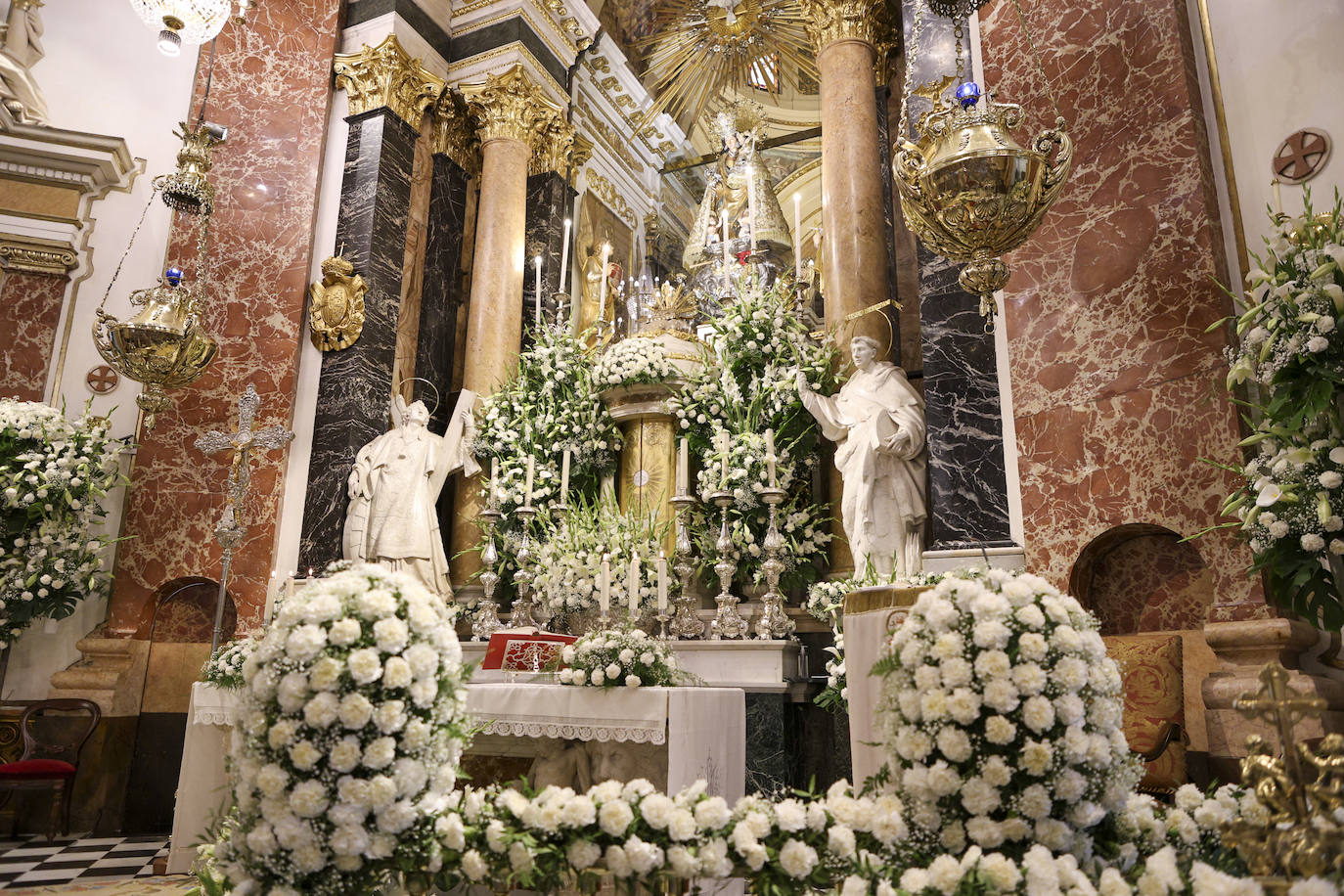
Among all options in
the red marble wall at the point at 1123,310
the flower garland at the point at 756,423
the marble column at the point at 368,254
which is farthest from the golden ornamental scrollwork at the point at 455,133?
the red marble wall at the point at 1123,310

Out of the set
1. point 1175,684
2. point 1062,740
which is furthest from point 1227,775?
point 1062,740

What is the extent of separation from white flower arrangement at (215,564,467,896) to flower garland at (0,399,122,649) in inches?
220

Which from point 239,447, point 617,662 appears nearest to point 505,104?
point 239,447

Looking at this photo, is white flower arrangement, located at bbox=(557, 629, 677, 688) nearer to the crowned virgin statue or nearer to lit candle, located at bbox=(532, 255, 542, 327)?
lit candle, located at bbox=(532, 255, 542, 327)

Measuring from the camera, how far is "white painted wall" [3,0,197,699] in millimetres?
8223

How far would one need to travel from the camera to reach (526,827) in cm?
262

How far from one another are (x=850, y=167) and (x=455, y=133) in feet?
14.9

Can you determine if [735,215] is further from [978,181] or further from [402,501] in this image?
[978,181]

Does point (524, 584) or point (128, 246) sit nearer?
point (524, 584)

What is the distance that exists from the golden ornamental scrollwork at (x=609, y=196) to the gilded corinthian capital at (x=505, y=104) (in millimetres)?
1492

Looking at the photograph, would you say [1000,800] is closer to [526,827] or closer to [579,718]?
[526,827]

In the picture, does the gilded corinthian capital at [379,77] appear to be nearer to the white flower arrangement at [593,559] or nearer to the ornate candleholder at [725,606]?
the white flower arrangement at [593,559]

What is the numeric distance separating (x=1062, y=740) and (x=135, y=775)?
750 centimetres

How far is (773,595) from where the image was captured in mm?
6051
